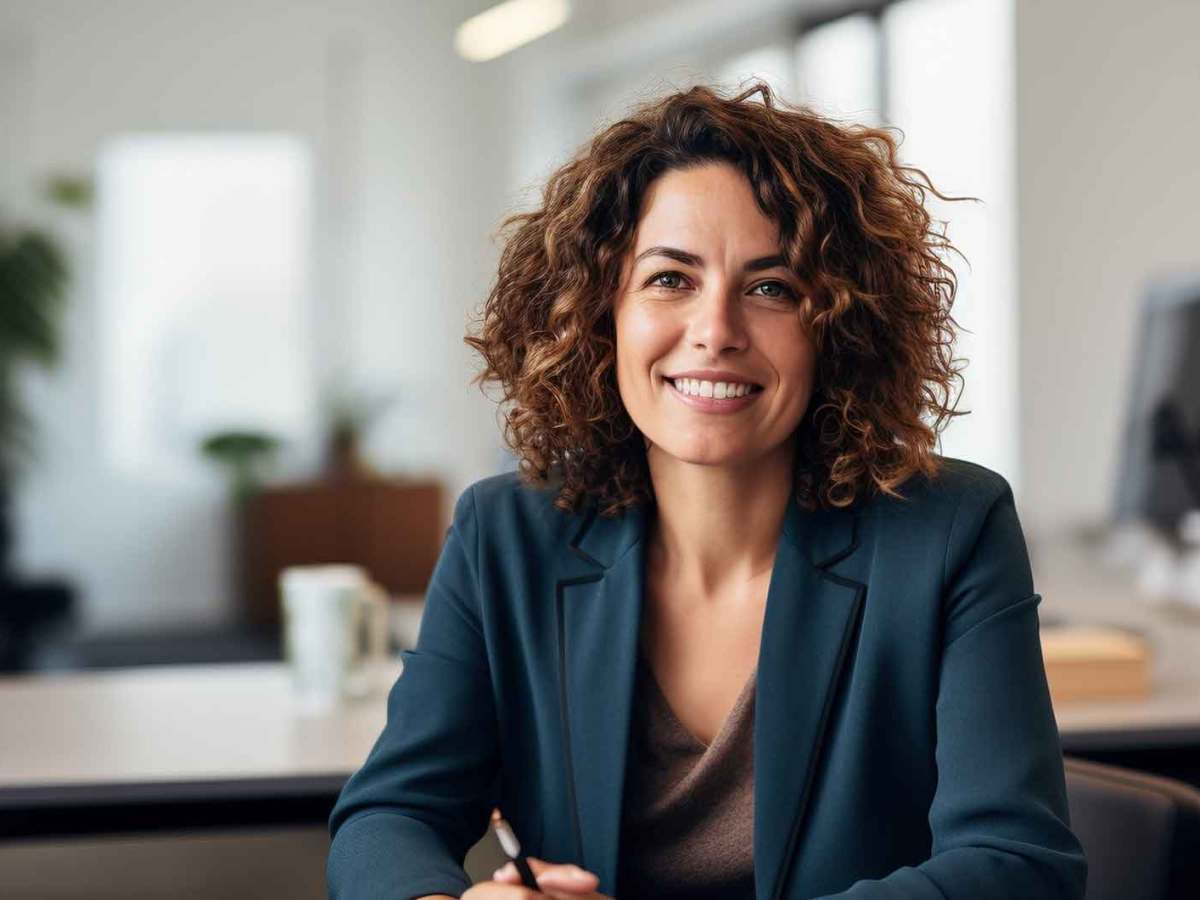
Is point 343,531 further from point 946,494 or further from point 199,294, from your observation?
point 946,494

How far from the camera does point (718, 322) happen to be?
1.32m

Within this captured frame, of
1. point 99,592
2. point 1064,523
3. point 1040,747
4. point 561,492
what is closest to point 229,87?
point 99,592

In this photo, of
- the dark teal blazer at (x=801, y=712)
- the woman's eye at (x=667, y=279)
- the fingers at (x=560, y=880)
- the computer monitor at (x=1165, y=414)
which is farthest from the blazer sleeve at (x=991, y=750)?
the computer monitor at (x=1165, y=414)

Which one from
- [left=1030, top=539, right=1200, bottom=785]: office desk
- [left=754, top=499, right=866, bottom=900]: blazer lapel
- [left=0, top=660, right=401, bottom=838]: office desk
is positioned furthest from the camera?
[left=1030, top=539, right=1200, bottom=785]: office desk

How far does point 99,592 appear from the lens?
7480 millimetres

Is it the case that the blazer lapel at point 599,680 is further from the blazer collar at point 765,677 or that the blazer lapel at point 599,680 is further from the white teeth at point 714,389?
the white teeth at point 714,389

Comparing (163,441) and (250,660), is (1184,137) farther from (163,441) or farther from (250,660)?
(163,441)

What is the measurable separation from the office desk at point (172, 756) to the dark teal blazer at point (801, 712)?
0.23 metres

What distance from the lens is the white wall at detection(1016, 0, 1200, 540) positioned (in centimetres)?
408

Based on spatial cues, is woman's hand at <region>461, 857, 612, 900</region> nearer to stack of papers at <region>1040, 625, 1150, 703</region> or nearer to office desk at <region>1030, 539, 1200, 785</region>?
office desk at <region>1030, 539, 1200, 785</region>

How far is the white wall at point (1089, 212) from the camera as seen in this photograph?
13.4ft

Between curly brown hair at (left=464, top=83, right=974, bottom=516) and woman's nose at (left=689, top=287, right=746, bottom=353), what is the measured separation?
0.06 metres

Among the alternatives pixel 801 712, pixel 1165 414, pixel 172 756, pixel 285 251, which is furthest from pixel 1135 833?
pixel 285 251

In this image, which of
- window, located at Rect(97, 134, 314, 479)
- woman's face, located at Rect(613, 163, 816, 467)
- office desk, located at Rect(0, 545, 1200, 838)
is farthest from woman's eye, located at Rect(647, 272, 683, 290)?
window, located at Rect(97, 134, 314, 479)
